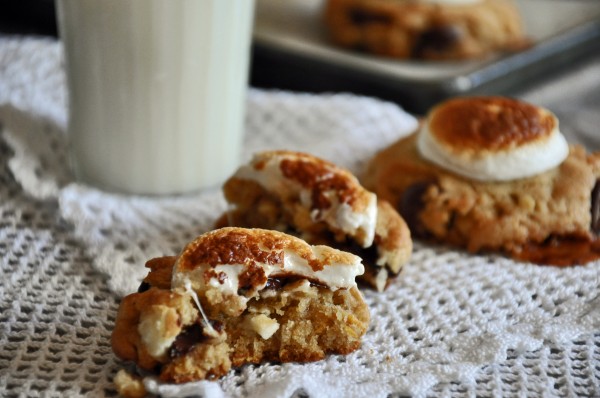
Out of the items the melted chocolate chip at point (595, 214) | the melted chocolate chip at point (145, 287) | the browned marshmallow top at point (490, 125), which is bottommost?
the melted chocolate chip at point (595, 214)

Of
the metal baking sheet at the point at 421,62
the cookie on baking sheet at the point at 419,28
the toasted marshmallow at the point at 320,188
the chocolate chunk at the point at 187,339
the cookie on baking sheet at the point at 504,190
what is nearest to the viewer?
the chocolate chunk at the point at 187,339

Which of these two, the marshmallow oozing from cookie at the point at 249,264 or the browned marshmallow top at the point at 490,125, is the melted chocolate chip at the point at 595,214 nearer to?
the browned marshmallow top at the point at 490,125

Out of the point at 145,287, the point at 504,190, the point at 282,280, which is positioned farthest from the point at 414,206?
the point at 145,287

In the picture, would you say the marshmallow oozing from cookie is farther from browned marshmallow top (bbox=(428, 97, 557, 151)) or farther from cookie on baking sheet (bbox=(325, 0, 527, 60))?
cookie on baking sheet (bbox=(325, 0, 527, 60))

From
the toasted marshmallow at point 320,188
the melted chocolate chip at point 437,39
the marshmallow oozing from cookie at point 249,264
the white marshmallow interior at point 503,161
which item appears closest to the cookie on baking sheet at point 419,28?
the melted chocolate chip at point 437,39

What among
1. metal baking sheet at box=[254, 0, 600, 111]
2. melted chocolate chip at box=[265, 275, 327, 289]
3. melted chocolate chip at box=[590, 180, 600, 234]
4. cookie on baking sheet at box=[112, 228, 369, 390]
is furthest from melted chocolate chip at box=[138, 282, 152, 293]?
metal baking sheet at box=[254, 0, 600, 111]

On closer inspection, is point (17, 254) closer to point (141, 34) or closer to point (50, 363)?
point (50, 363)

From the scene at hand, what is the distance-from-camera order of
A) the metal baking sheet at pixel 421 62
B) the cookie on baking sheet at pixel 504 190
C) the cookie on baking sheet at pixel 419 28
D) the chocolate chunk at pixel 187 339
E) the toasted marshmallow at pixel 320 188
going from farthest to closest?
the cookie on baking sheet at pixel 419 28 < the metal baking sheet at pixel 421 62 < the cookie on baking sheet at pixel 504 190 < the toasted marshmallow at pixel 320 188 < the chocolate chunk at pixel 187 339

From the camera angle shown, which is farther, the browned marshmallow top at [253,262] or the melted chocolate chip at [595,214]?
the melted chocolate chip at [595,214]
